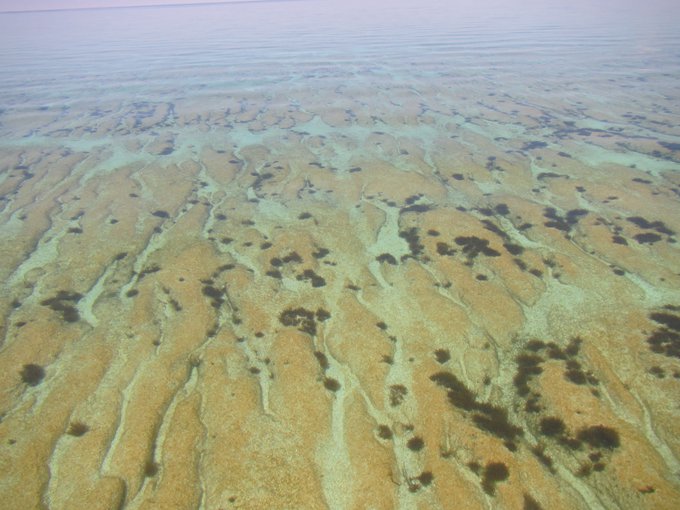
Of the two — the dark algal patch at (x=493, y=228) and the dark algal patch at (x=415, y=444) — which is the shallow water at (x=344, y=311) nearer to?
the dark algal patch at (x=415, y=444)

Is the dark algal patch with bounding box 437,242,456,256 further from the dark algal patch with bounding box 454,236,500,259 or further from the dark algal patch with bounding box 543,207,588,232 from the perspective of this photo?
the dark algal patch with bounding box 543,207,588,232

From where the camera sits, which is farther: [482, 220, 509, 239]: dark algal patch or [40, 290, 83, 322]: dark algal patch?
[482, 220, 509, 239]: dark algal patch

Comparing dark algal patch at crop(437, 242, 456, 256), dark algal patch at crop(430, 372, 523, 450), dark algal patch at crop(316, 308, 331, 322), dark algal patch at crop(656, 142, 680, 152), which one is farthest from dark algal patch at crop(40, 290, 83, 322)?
dark algal patch at crop(656, 142, 680, 152)

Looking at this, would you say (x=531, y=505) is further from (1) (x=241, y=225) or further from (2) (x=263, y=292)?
(1) (x=241, y=225)

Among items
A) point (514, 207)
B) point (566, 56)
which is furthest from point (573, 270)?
point (566, 56)

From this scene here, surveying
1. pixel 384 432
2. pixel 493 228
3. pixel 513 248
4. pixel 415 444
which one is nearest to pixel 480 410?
pixel 415 444

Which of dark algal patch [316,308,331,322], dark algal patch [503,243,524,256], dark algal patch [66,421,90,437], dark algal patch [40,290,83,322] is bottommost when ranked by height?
dark algal patch [316,308,331,322]
